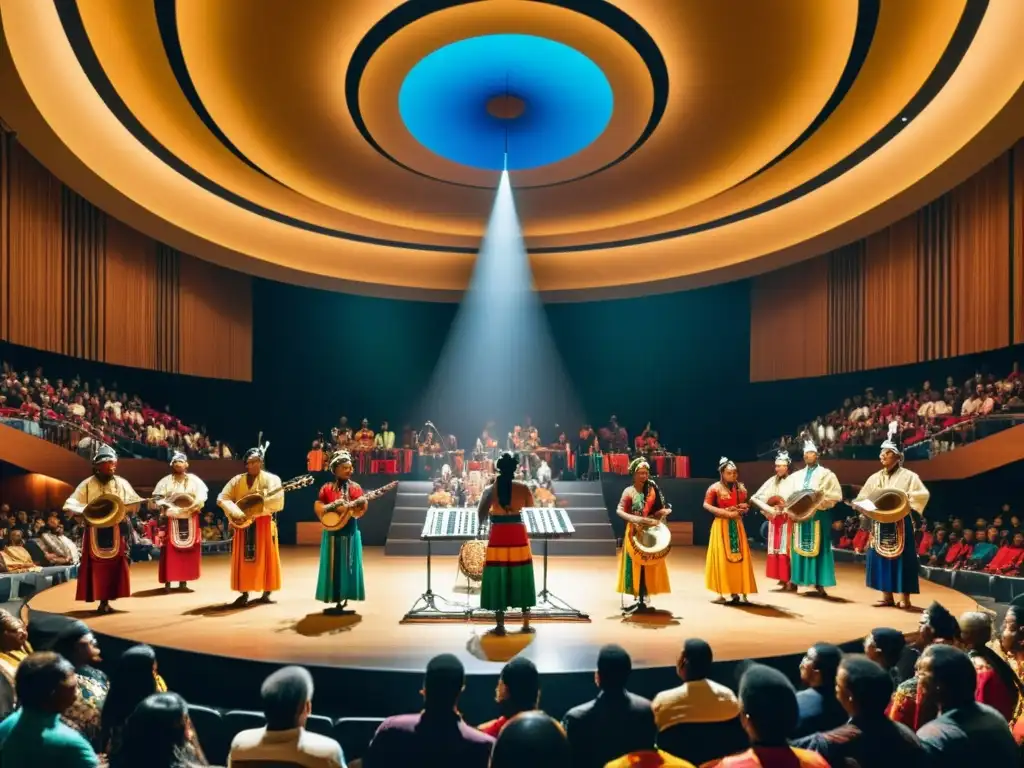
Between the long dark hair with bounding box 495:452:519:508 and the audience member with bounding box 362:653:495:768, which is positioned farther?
the long dark hair with bounding box 495:452:519:508

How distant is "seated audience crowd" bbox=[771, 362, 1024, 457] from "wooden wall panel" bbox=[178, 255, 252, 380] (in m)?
11.3

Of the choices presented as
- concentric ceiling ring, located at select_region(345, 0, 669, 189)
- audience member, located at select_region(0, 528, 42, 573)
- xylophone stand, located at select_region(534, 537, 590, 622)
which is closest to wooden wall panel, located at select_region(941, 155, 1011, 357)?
concentric ceiling ring, located at select_region(345, 0, 669, 189)

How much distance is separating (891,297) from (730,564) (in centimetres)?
834

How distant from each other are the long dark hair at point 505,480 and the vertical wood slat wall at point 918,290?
8.57 m

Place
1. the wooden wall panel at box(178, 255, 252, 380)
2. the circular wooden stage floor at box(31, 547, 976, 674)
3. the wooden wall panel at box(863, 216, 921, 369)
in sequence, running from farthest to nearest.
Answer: the wooden wall panel at box(178, 255, 252, 380) < the wooden wall panel at box(863, 216, 921, 369) < the circular wooden stage floor at box(31, 547, 976, 674)

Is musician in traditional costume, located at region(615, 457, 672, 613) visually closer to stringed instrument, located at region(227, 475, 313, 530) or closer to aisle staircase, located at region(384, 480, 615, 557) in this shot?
stringed instrument, located at region(227, 475, 313, 530)

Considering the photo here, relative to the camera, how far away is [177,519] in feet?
27.8

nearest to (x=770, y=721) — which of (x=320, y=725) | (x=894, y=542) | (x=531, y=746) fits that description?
(x=531, y=746)

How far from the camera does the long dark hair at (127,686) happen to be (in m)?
2.89

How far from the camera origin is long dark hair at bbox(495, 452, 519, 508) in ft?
20.2

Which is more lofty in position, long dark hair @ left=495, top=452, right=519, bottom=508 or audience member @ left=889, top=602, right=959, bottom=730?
long dark hair @ left=495, top=452, right=519, bottom=508

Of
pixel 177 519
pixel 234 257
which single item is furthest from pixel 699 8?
pixel 234 257

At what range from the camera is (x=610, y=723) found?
276 cm

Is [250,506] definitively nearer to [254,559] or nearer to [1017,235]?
[254,559]
